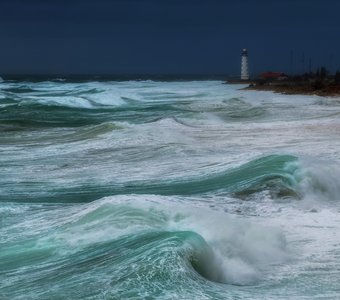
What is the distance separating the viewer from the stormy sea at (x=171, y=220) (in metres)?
5.67

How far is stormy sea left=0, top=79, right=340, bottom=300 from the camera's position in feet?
18.6

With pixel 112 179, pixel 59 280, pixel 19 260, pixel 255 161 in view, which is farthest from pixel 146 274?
pixel 255 161

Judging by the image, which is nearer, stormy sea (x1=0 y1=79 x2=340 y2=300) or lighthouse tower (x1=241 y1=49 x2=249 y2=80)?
stormy sea (x1=0 y1=79 x2=340 y2=300)

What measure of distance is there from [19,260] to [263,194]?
13.1ft

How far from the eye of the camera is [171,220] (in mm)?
7453

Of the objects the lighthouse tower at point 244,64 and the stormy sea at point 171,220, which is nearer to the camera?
the stormy sea at point 171,220

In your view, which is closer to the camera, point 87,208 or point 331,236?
point 331,236

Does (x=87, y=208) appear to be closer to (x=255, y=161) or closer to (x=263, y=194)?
(x=263, y=194)

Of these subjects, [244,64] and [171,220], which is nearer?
[171,220]

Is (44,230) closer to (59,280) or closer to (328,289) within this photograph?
(59,280)

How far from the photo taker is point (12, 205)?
897cm

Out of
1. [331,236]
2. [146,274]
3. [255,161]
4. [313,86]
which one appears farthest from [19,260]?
[313,86]

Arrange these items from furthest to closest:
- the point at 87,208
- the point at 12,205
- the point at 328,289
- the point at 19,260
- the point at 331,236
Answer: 1. the point at 12,205
2. the point at 87,208
3. the point at 331,236
4. the point at 19,260
5. the point at 328,289

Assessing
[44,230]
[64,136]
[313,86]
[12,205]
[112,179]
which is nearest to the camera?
[44,230]
